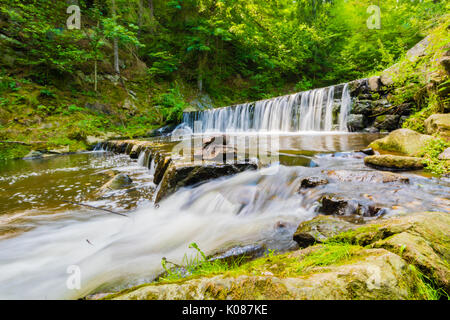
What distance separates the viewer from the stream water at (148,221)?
6.16ft

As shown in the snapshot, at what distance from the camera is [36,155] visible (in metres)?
8.52

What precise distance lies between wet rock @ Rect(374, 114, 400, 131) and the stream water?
162 inches

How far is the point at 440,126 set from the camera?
3.85m

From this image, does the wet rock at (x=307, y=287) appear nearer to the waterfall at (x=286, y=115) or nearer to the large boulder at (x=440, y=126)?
the large boulder at (x=440, y=126)

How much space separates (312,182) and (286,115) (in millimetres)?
8178

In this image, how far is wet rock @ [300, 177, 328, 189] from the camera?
2.96 m

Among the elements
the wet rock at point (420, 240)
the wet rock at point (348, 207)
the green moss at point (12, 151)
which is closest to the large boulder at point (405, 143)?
the wet rock at point (348, 207)

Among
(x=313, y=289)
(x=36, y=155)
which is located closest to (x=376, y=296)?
(x=313, y=289)

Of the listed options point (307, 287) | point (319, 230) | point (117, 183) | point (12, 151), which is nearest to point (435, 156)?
point (319, 230)

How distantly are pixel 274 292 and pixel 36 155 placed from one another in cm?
1140

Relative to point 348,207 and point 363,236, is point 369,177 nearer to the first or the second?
point 348,207

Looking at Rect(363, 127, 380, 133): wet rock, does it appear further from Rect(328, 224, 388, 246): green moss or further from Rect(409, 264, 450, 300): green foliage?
Rect(409, 264, 450, 300): green foliage


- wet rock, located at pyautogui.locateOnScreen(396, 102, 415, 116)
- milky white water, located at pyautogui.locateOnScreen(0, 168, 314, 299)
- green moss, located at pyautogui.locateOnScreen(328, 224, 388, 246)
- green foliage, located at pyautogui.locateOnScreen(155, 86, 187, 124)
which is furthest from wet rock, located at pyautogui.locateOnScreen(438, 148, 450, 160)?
green foliage, located at pyautogui.locateOnScreen(155, 86, 187, 124)

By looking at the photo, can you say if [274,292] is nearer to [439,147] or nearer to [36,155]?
[439,147]
